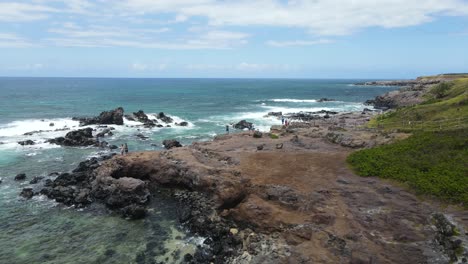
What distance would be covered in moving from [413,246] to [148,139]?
1849 inches

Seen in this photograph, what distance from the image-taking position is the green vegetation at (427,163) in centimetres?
2545

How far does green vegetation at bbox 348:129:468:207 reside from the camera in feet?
83.5

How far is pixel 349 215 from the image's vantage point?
24.0m

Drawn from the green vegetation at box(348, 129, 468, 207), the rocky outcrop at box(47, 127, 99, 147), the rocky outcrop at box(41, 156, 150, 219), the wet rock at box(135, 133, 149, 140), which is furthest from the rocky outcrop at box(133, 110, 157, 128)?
the green vegetation at box(348, 129, 468, 207)

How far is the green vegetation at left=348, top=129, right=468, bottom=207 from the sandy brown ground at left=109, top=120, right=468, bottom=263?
4.47 feet

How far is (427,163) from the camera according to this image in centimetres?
2923

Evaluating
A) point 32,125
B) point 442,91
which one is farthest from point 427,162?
point 32,125

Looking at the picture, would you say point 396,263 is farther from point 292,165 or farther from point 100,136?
point 100,136

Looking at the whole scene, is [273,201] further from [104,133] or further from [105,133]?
[105,133]

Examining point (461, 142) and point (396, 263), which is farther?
point (461, 142)

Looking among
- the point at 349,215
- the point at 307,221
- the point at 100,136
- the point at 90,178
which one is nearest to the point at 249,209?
the point at 307,221

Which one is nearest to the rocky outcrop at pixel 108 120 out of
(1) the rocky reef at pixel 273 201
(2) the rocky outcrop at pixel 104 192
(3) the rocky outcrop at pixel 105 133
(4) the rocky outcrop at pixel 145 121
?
(4) the rocky outcrop at pixel 145 121

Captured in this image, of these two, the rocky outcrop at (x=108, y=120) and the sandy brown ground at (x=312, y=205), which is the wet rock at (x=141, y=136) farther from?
the sandy brown ground at (x=312, y=205)

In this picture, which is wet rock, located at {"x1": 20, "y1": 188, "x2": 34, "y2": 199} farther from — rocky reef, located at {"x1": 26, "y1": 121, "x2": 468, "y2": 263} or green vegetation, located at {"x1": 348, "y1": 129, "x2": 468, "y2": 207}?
green vegetation, located at {"x1": 348, "y1": 129, "x2": 468, "y2": 207}
